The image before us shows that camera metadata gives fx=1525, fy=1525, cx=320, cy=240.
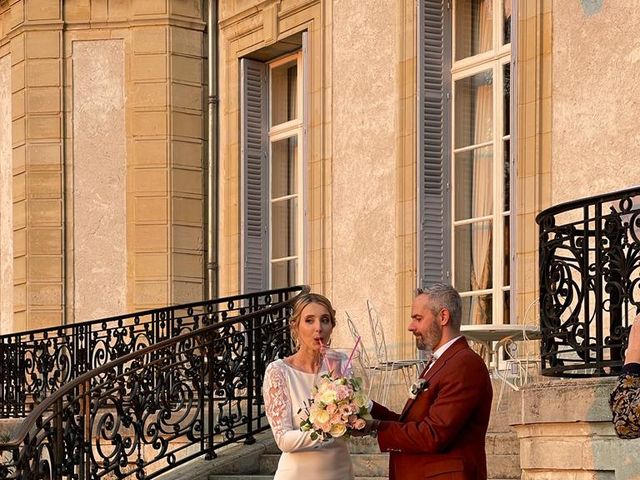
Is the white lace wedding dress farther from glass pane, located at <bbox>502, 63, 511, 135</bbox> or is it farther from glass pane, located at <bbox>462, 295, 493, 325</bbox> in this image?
glass pane, located at <bbox>502, 63, 511, 135</bbox>

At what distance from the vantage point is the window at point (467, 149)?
10.1 metres

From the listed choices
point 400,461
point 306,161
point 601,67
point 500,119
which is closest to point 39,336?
point 306,161

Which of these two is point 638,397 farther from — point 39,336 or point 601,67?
point 39,336

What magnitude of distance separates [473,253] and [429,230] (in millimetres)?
377

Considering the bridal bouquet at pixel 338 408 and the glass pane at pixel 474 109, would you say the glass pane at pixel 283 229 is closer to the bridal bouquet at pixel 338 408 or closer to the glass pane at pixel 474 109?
the glass pane at pixel 474 109

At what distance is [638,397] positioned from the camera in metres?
4.12

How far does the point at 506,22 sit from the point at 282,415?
517cm

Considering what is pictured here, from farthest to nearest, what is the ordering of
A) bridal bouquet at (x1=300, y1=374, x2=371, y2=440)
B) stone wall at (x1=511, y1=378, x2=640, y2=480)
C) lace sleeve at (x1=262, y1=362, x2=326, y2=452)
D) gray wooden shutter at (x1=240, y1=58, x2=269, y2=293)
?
gray wooden shutter at (x1=240, y1=58, x2=269, y2=293) → stone wall at (x1=511, y1=378, x2=640, y2=480) → lace sleeve at (x1=262, y1=362, x2=326, y2=452) → bridal bouquet at (x1=300, y1=374, x2=371, y2=440)

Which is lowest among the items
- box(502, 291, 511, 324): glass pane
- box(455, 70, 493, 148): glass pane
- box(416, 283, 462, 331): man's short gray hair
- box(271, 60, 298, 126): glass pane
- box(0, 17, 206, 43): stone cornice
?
box(502, 291, 511, 324): glass pane

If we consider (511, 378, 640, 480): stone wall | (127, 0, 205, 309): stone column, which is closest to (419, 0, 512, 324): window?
(511, 378, 640, 480): stone wall

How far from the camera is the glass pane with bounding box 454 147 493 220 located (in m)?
10.3

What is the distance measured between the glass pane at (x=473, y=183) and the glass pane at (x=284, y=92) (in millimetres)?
2715

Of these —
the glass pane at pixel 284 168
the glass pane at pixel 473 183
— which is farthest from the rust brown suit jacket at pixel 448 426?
the glass pane at pixel 284 168

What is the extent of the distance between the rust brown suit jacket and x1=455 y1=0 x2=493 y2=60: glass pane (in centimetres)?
562
